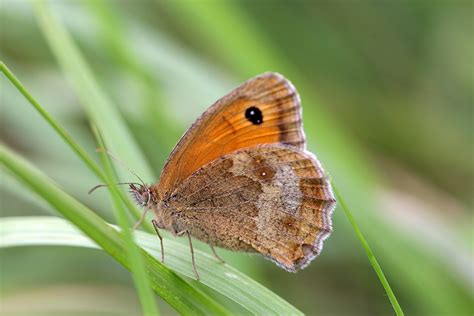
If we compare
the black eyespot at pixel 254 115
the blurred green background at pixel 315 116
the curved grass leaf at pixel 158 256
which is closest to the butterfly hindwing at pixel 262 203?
the black eyespot at pixel 254 115

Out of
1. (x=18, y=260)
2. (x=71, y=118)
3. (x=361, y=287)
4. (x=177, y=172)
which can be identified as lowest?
(x=361, y=287)

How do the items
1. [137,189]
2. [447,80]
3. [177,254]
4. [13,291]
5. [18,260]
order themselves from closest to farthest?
[177,254]
[137,189]
[13,291]
[18,260]
[447,80]

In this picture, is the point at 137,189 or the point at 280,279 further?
the point at 280,279

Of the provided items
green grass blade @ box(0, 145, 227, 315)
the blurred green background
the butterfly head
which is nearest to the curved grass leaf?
green grass blade @ box(0, 145, 227, 315)

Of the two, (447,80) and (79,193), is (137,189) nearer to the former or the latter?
(79,193)

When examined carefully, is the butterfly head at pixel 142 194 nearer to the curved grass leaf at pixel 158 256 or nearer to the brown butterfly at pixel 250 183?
the brown butterfly at pixel 250 183

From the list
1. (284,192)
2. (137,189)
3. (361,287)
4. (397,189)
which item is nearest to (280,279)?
(361,287)

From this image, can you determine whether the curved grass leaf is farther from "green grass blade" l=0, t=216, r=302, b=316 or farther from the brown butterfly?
the brown butterfly
